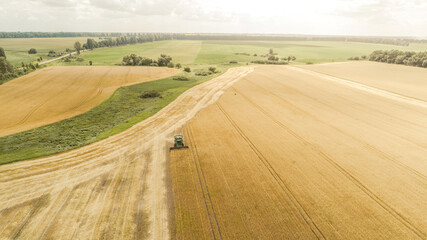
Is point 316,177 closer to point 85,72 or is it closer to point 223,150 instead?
point 223,150

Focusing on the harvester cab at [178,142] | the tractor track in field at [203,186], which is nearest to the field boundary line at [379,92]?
the tractor track in field at [203,186]

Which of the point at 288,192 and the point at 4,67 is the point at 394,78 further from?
the point at 4,67

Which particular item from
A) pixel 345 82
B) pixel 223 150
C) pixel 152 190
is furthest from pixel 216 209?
pixel 345 82

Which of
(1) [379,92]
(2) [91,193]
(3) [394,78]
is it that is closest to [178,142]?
(2) [91,193]

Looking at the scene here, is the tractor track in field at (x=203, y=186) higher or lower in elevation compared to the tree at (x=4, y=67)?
lower

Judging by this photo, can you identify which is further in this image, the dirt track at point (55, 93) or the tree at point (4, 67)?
the tree at point (4, 67)

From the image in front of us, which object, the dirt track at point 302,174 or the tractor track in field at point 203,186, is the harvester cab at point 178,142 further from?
the tractor track in field at point 203,186

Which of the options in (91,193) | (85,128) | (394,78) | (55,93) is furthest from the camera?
(394,78)
